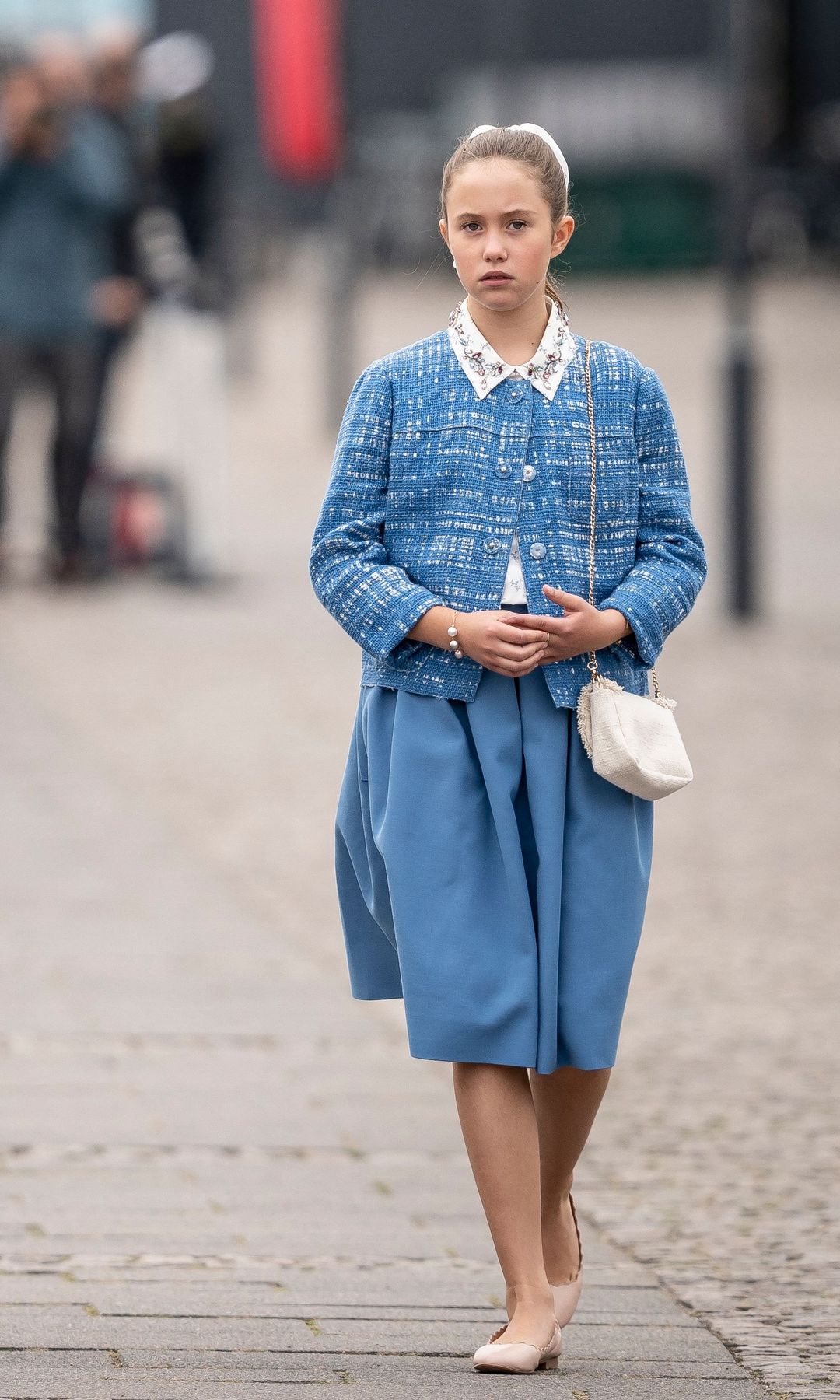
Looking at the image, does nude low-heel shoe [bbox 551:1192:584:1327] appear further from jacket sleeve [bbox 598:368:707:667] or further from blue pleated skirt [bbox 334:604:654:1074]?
jacket sleeve [bbox 598:368:707:667]

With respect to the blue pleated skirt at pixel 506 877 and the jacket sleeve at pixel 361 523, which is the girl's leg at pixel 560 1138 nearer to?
the blue pleated skirt at pixel 506 877

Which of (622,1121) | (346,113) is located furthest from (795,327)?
(622,1121)

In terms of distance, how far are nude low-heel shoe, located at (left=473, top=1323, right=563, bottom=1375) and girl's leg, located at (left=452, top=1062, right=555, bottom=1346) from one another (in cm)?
2

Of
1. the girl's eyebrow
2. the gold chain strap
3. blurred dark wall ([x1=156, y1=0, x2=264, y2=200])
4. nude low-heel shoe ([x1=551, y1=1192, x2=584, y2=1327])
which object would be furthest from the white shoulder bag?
blurred dark wall ([x1=156, y1=0, x2=264, y2=200])

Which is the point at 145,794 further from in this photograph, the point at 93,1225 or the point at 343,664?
the point at 93,1225

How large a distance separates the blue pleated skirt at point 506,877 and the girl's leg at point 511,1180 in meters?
0.06

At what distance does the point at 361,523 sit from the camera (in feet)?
11.1

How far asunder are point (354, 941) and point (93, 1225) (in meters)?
0.83

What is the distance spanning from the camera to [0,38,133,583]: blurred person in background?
1177cm

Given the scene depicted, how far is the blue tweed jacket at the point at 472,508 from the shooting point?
3346 millimetres

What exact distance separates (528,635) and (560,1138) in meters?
0.75

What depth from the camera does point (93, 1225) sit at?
405 centimetres

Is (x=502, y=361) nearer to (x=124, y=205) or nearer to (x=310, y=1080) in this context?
(x=310, y=1080)

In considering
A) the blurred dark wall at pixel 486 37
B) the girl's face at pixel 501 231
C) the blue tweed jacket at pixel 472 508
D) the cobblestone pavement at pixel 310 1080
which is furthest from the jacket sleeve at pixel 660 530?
the blurred dark wall at pixel 486 37
